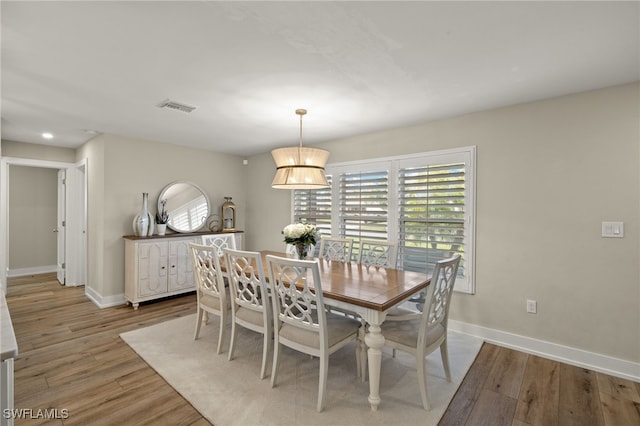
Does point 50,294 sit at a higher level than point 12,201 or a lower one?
lower

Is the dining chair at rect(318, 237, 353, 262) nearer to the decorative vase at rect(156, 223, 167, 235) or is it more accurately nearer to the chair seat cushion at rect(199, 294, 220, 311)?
the chair seat cushion at rect(199, 294, 220, 311)

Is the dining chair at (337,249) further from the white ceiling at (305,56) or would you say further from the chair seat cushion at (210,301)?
the white ceiling at (305,56)

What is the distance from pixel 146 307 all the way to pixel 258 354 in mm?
2197

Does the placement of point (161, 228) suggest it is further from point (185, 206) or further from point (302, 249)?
point (302, 249)

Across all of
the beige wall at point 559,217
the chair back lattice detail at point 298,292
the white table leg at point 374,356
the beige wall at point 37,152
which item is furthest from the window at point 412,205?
the beige wall at point 37,152

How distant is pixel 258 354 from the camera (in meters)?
2.74

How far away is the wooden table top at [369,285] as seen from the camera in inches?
77.4

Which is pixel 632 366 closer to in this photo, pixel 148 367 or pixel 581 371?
pixel 581 371

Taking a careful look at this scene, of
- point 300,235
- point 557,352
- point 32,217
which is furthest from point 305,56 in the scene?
point 32,217

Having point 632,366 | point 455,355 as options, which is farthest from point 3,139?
point 632,366

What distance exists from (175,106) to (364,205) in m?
2.49

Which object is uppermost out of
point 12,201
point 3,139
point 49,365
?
point 3,139

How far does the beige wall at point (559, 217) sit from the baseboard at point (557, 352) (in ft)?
0.15

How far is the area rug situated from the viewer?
Answer: 1933mm
